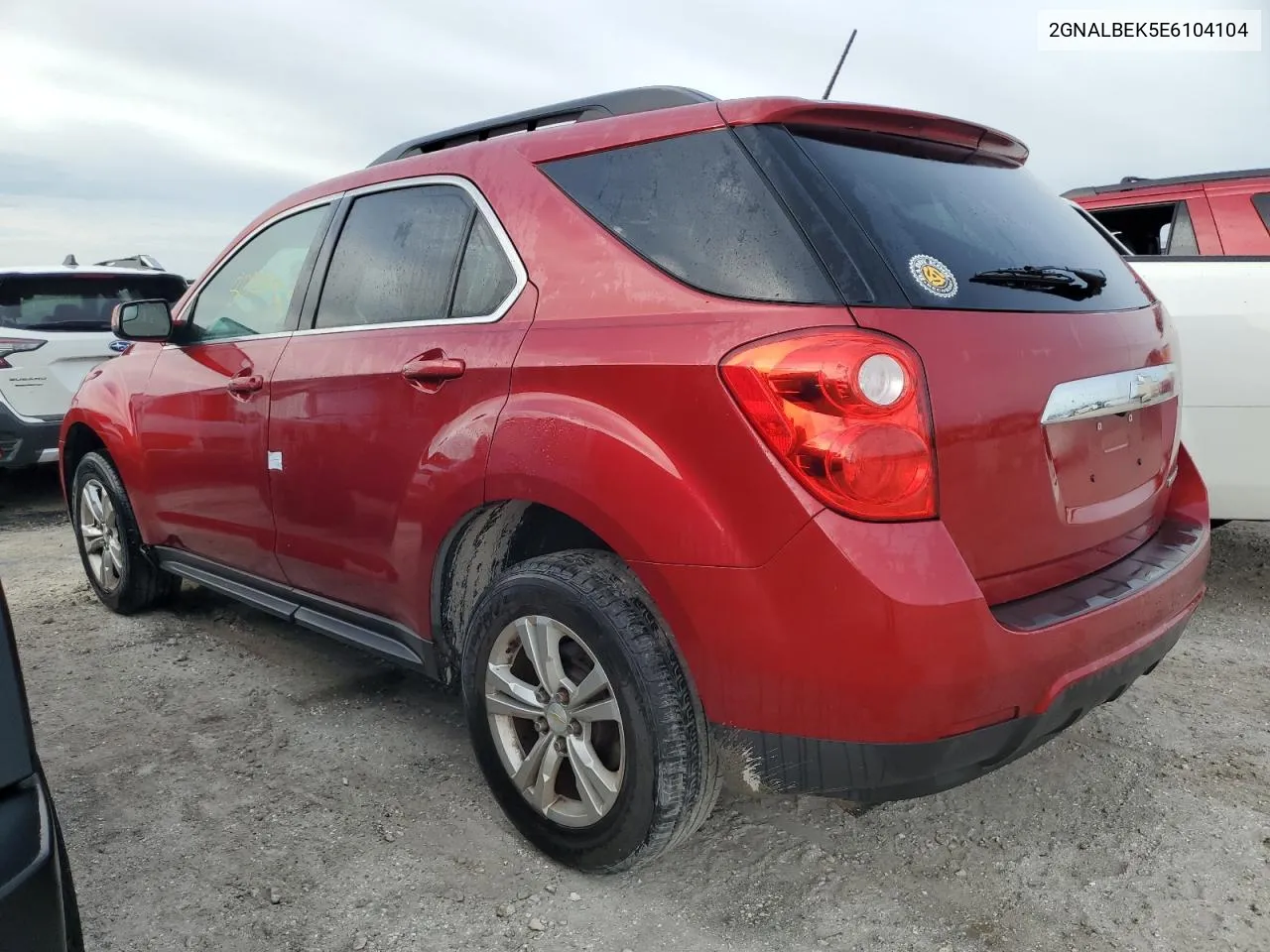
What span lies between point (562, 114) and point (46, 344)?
563 centimetres

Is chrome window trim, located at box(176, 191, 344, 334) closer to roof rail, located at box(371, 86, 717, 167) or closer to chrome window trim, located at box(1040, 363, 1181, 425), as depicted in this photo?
roof rail, located at box(371, 86, 717, 167)

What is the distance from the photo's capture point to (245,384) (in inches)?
125

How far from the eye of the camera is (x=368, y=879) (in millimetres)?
2277

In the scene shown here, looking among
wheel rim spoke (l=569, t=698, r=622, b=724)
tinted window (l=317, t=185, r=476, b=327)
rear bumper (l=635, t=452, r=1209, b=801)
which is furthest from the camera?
tinted window (l=317, t=185, r=476, b=327)

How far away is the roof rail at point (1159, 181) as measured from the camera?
4445 millimetres

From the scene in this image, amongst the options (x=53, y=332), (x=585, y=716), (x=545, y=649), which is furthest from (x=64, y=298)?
(x=585, y=716)

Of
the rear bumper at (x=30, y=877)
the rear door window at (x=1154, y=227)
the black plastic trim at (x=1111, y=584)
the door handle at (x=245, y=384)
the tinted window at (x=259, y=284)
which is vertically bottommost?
the rear bumper at (x=30, y=877)

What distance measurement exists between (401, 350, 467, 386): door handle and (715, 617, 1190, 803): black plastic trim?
106 cm

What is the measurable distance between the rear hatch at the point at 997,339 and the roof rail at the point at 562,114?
1.43 feet

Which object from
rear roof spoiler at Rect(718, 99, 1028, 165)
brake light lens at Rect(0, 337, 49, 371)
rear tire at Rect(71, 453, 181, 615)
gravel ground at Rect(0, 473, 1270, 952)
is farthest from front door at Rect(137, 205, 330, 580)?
brake light lens at Rect(0, 337, 49, 371)

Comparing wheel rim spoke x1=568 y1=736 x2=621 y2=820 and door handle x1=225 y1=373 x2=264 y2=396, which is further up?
door handle x1=225 y1=373 x2=264 y2=396

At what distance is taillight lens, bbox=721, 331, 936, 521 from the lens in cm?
174

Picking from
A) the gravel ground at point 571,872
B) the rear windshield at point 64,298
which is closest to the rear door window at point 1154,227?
the gravel ground at point 571,872

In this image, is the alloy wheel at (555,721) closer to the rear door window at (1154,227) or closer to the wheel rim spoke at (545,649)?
the wheel rim spoke at (545,649)
